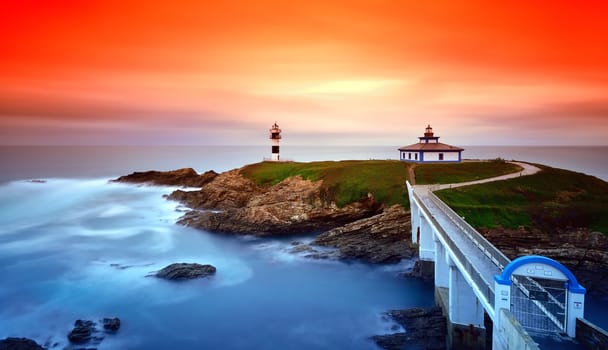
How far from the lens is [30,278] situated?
28219 mm

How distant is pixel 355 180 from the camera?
4581 cm

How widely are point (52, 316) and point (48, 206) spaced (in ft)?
141

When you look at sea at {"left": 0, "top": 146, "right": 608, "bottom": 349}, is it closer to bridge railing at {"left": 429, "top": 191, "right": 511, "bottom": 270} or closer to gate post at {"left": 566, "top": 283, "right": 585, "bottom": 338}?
bridge railing at {"left": 429, "top": 191, "right": 511, "bottom": 270}

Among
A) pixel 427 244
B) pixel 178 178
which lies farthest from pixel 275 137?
pixel 427 244

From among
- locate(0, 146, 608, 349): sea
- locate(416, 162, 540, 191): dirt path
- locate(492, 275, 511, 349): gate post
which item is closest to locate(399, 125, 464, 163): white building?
locate(416, 162, 540, 191): dirt path

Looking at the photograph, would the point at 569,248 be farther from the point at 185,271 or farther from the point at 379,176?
the point at 185,271

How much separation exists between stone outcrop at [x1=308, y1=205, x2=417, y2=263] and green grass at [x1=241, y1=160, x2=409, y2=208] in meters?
2.98

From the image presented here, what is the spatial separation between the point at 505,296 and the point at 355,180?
113ft

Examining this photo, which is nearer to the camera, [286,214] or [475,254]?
[475,254]

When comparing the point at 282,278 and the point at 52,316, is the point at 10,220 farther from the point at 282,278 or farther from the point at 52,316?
the point at 282,278

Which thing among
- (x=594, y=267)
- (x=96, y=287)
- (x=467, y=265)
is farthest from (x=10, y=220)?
(x=594, y=267)

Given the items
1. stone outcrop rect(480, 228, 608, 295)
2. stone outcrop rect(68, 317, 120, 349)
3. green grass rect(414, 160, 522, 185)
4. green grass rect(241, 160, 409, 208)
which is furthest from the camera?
green grass rect(414, 160, 522, 185)

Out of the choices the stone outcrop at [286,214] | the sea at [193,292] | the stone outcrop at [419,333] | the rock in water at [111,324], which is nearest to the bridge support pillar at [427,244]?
the sea at [193,292]

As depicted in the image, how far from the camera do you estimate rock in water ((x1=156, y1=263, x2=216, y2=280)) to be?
89.6 ft
